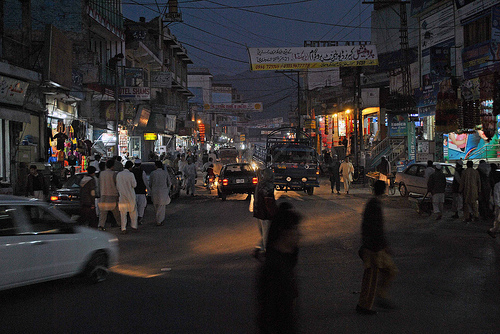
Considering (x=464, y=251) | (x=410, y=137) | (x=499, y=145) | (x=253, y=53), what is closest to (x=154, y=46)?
(x=253, y=53)

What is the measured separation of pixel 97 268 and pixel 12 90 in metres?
12.8

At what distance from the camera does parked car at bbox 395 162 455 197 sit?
19.8 meters

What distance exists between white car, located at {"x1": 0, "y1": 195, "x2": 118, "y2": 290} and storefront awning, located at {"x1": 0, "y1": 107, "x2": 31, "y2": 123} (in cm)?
1151

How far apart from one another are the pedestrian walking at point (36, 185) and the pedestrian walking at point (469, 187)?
12343mm

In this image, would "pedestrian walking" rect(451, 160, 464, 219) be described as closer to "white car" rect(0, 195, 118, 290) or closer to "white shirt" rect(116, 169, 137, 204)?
"white shirt" rect(116, 169, 137, 204)

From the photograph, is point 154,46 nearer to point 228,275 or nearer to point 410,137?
point 410,137

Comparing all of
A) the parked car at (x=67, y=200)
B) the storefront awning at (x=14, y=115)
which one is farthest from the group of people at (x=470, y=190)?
the storefront awning at (x=14, y=115)

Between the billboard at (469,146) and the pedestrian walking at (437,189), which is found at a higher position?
the billboard at (469,146)

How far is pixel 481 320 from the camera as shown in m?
5.79

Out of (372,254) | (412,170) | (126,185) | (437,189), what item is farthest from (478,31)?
(372,254)

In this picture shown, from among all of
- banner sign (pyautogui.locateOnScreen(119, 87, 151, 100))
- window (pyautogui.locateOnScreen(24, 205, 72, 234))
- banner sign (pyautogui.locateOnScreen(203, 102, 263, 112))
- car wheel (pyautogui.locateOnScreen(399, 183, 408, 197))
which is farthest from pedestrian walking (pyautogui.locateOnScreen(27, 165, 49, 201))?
banner sign (pyautogui.locateOnScreen(203, 102, 263, 112))

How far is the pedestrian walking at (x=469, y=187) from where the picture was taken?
13922 millimetres

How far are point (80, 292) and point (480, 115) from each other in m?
17.4

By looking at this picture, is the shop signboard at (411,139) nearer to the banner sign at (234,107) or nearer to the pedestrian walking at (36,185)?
the pedestrian walking at (36,185)
